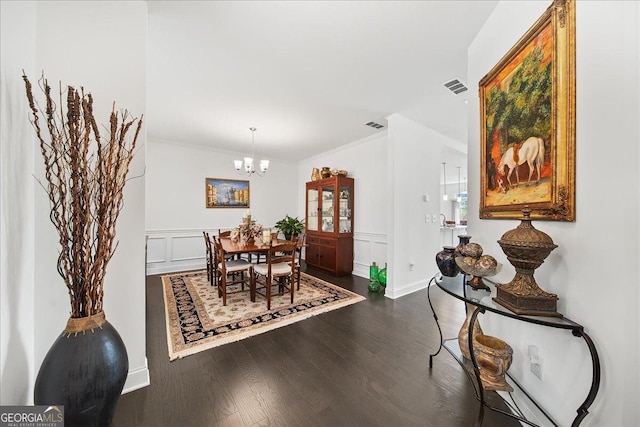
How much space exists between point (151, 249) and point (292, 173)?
11.3 ft

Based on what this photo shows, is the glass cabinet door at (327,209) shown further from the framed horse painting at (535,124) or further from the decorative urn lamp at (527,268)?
the decorative urn lamp at (527,268)

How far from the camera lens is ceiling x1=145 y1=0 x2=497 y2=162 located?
163cm

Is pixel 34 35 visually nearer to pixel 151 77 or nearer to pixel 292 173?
pixel 151 77

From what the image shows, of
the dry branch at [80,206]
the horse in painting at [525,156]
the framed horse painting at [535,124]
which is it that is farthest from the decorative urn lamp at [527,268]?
the dry branch at [80,206]

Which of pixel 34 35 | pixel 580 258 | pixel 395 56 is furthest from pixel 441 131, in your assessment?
pixel 34 35

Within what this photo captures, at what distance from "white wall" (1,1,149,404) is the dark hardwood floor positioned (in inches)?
11.7

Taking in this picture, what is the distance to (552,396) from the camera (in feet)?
3.83

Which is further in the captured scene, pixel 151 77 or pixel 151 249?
pixel 151 249

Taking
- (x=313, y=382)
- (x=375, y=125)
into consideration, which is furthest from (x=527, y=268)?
(x=375, y=125)

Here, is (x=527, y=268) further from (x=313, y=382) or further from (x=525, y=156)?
(x=313, y=382)

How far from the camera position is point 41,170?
1.31m

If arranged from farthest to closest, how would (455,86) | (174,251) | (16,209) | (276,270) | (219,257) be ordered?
→ 1. (174,251)
2. (219,257)
3. (276,270)
4. (455,86)
5. (16,209)

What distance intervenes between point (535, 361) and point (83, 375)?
2.24m
